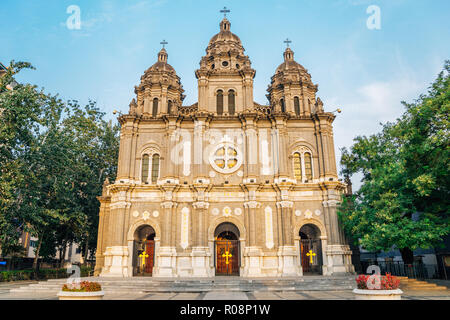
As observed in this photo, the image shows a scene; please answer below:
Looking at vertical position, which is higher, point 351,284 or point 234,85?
point 234,85

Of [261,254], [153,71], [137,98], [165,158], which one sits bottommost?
[261,254]

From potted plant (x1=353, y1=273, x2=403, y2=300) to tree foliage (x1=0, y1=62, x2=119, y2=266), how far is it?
912 inches

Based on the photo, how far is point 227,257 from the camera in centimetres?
2616

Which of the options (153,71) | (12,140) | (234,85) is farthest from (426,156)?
(12,140)

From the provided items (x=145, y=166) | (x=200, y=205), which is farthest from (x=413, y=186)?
(x=145, y=166)

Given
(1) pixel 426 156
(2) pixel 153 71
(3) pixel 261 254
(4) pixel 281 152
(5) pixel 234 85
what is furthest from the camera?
(2) pixel 153 71

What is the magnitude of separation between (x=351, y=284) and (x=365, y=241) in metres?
2.81

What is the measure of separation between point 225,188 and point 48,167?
15.7 meters

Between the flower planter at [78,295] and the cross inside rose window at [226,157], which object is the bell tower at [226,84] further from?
the flower planter at [78,295]

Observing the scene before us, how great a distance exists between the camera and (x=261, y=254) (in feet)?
81.7

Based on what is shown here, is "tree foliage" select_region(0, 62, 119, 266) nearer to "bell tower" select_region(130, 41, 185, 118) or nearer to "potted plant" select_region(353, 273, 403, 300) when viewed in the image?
"bell tower" select_region(130, 41, 185, 118)

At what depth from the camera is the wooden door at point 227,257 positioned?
85.5ft

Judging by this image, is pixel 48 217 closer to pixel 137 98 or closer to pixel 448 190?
pixel 137 98

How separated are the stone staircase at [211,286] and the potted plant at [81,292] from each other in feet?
25.0
